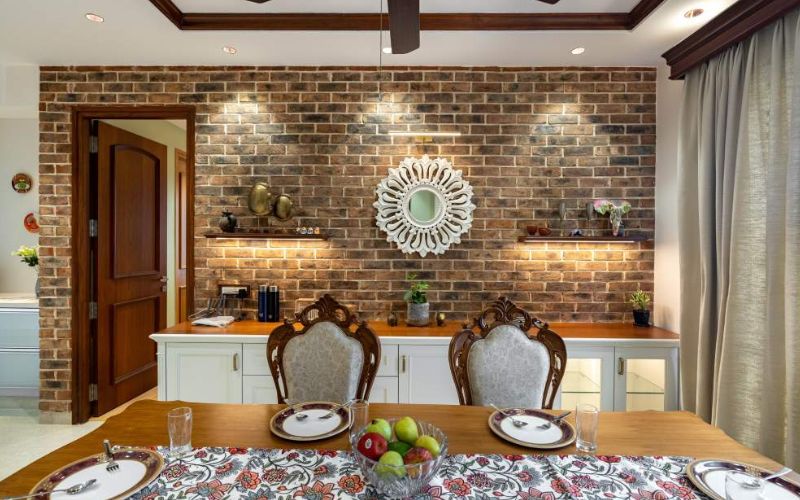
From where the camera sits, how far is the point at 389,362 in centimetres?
259

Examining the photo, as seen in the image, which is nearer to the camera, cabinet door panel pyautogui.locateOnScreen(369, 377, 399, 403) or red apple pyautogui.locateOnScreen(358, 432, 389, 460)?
red apple pyautogui.locateOnScreen(358, 432, 389, 460)

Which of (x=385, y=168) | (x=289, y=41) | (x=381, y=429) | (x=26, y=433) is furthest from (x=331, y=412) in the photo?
(x=26, y=433)

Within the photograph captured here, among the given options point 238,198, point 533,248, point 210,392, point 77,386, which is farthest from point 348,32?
point 77,386

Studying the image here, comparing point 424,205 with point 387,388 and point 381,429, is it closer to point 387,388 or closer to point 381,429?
point 387,388

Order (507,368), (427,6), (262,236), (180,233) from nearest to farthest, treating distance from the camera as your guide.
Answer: (507,368) < (427,6) < (262,236) < (180,233)

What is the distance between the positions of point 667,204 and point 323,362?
2559 millimetres

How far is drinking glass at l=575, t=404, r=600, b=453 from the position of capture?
1239mm

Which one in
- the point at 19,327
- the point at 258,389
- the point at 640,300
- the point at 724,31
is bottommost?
the point at 258,389

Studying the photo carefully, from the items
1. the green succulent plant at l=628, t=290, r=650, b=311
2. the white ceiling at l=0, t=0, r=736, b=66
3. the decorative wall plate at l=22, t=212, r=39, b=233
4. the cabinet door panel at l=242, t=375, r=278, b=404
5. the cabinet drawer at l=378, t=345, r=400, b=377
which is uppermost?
the white ceiling at l=0, t=0, r=736, b=66

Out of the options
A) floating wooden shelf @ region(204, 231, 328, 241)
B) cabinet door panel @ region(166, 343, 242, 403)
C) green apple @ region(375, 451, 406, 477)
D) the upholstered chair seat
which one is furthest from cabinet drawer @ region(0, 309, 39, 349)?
green apple @ region(375, 451, 406, 477)

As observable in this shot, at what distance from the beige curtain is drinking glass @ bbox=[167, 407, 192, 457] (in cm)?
240

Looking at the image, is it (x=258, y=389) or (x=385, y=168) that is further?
(x=385, y=168)

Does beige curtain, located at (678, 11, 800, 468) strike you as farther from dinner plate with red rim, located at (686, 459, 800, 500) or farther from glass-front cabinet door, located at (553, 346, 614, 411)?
dinner plate with red rim, located at (686, 459, 800, 500)

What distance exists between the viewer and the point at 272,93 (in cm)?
303
